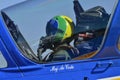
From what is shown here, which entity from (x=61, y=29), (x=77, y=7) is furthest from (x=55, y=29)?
(x=77, y=7)

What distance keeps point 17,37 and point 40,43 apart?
0.30 metres

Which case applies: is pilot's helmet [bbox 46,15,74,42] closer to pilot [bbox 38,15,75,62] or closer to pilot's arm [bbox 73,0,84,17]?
pilot [bbox 38,15,75,62]

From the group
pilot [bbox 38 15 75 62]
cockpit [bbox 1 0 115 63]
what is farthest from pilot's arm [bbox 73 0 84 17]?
pilot [bbox 38 15 75 62]

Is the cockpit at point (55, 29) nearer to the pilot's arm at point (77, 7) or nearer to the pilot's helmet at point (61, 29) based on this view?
the pilot's helmet at point (61, 29)

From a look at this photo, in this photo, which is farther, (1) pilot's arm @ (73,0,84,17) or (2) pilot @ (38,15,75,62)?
(1) pilot's arm @ (73,0,84,17)

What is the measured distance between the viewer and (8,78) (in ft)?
16.2

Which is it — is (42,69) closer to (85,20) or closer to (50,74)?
(50,74)

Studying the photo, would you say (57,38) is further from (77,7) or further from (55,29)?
(77,7)

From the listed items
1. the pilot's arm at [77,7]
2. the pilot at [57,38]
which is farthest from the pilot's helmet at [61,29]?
the pilot's arm at [77,7]

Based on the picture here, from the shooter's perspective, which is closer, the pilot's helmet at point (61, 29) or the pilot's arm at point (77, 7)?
the pilot's helmet at point (61, 29)

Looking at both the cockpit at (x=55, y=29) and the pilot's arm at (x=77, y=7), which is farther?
the pilot's arm at (x=77, y=7)

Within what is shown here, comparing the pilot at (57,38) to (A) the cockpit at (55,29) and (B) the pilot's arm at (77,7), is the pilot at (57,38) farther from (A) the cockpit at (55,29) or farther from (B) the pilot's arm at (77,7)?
(B) the pilot's arm at (77,7)

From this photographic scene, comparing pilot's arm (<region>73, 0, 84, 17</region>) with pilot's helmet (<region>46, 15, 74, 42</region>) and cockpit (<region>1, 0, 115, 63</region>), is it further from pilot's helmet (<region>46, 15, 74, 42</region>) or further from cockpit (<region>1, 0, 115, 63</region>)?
pilot's helmet (<region>46, 15, 74, 42</region>)

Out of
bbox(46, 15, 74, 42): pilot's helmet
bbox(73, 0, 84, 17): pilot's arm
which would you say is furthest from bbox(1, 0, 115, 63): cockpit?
bbox(73, 0, 84, 17): pilot's arm
